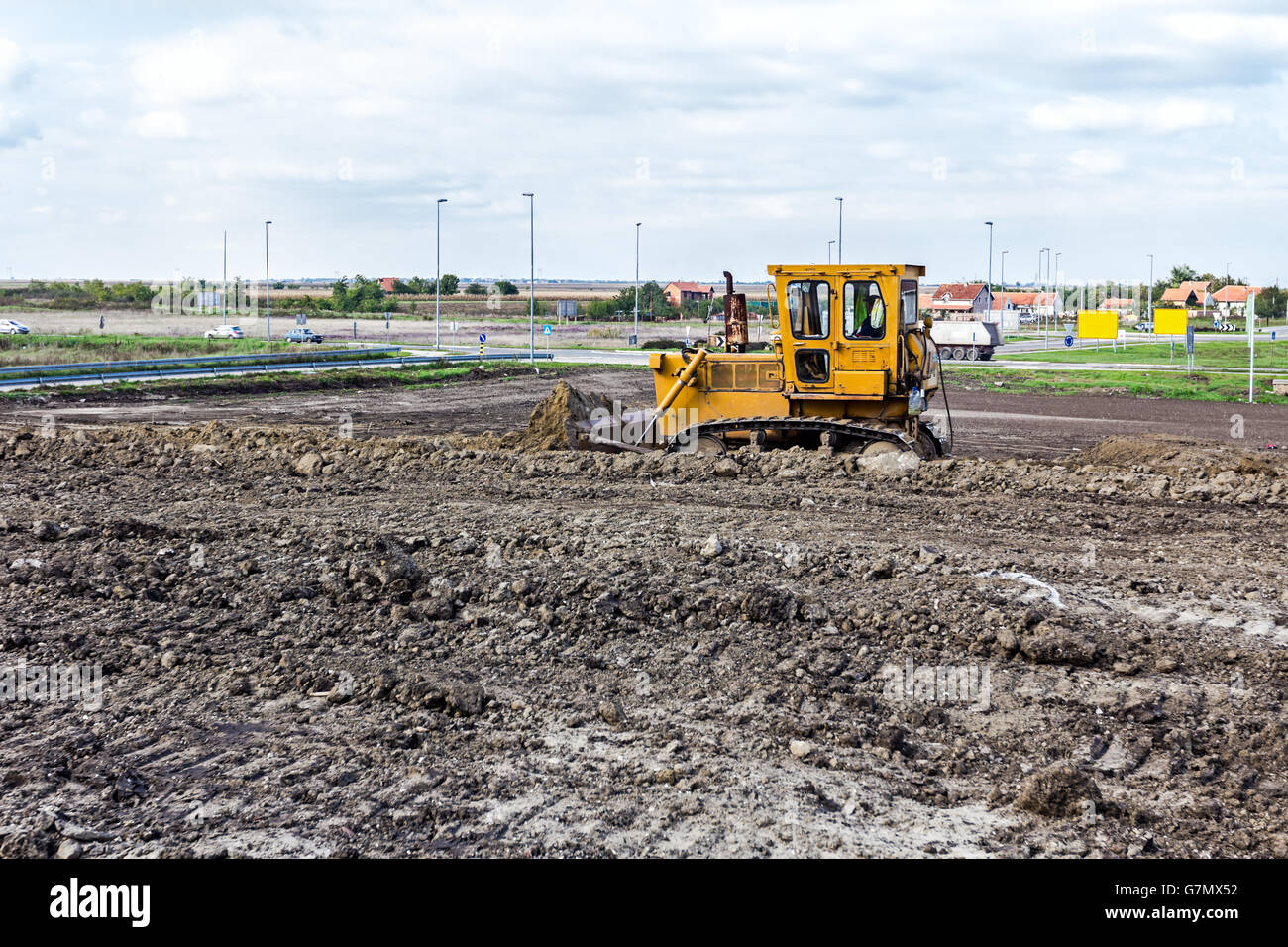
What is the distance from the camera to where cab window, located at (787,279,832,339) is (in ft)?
49.8

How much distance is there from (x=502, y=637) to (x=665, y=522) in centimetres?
378

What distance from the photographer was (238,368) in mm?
39250

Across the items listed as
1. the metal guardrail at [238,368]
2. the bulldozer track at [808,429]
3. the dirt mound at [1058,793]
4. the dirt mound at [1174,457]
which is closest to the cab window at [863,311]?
the bulldozer track at [808,429]

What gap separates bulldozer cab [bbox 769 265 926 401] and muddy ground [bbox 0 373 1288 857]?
235cm

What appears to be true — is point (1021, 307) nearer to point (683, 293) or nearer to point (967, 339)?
point (683, 293)

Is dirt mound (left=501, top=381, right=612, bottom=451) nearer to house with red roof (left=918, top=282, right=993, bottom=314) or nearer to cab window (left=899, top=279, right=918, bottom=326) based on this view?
cab window (left=899, top=279, right=918, bottom=326)

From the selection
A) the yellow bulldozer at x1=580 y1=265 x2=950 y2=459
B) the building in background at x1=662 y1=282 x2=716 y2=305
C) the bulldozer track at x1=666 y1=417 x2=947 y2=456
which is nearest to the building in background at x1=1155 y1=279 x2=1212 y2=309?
the building in background at x1=662 y1=282 x2=716 y2=305

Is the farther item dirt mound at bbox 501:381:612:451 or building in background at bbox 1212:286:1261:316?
building in background at bbox 1212:286:1261:316

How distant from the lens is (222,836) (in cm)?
519

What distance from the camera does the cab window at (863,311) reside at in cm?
1509

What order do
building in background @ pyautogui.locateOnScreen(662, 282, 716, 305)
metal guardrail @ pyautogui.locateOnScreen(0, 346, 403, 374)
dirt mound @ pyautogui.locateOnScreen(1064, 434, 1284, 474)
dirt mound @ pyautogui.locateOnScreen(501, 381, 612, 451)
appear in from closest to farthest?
1. dirt mound @ pyautogui.locateOnScreen(1064, 434, 1284, 474)
2. dirt mound @ pyautogui.locateOnScreen(501, 381, 612, 451)
3. metal guardrail @ pyautogui.locateOnScreen(0, 346, 403, 374)
4. building in background @ pyautogui.locateOnScreen(662, 282, 716, 305)

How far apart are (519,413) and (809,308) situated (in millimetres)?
14112
